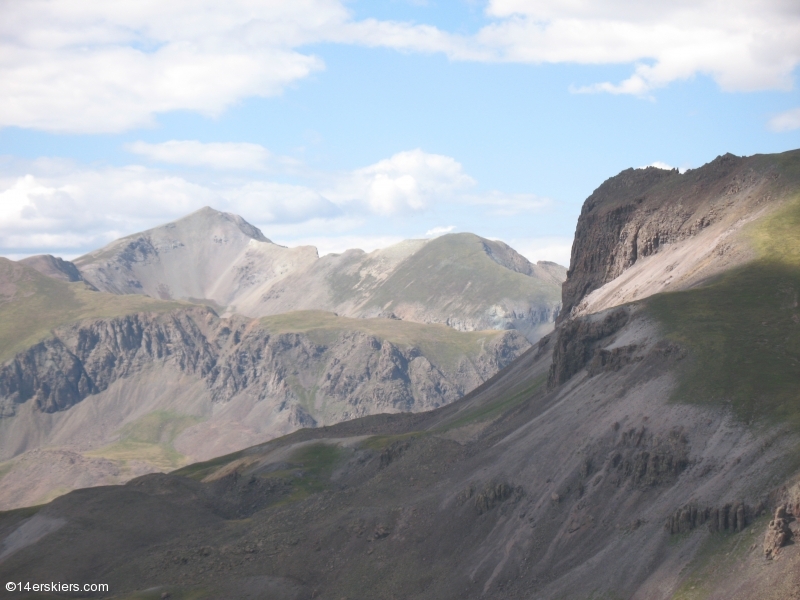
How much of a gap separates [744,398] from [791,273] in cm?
3514

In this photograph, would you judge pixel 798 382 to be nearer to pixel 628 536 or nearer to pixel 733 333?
pixel 733 333

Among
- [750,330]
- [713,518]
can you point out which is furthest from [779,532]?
[750,330]

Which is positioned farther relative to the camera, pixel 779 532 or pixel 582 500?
pixel 582 500

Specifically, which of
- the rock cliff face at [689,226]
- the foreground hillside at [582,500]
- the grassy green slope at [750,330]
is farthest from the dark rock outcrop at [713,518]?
the rock cliff face at [689,226]

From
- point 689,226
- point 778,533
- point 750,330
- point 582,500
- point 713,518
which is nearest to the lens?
point 778,533

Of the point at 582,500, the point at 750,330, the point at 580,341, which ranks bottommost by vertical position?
the point at 582,500

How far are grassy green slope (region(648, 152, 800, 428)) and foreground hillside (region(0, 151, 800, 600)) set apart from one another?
0.28 m

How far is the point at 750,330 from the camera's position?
113438 millimetres

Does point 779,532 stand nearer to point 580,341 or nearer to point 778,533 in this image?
point 778,533

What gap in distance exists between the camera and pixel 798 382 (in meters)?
99.3

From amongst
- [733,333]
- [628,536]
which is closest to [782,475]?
[628,536]

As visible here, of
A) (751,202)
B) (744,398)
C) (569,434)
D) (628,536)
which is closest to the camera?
(628,536)

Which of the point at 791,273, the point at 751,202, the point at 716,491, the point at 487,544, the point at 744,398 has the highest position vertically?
the point at 751,202

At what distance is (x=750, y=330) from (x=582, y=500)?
2824cm
